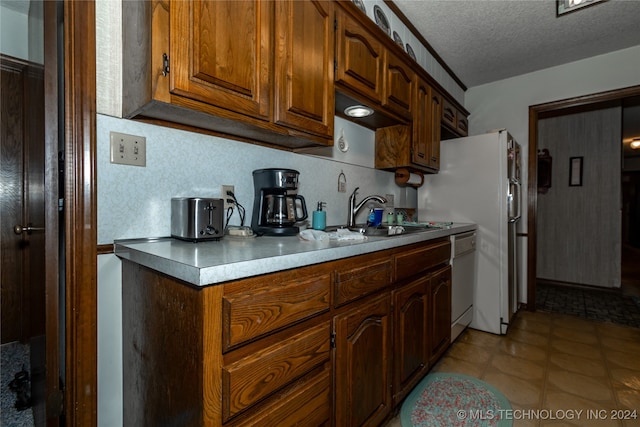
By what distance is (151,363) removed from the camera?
0.91 metres

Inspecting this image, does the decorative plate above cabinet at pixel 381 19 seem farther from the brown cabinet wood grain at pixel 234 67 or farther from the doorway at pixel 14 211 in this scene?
the doorway at pixel 14 211

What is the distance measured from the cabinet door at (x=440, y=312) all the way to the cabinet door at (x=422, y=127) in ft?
2.92

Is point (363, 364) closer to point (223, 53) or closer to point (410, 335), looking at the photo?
point (410, 335)

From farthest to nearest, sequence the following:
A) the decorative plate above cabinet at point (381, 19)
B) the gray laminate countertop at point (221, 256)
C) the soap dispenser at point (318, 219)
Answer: the decorative plate above cabinet at point (381, 19), the soap dispenser at point (318, 219), the gray laminate countertop at point (221, 256)

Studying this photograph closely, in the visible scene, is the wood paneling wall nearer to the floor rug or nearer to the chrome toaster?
the floor rug

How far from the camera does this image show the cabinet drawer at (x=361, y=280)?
1.06m

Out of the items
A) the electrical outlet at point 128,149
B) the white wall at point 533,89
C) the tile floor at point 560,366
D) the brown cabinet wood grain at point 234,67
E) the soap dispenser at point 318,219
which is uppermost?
the white wall at point 533,89

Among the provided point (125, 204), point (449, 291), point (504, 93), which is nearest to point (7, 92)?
point (125, 204)

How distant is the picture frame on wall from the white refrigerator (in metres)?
2.09

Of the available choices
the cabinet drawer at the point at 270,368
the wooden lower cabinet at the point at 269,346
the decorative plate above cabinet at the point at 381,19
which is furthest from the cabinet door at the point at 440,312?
the decorative plate above cabinet at the point at 381,19

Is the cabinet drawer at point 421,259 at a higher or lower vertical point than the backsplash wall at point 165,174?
lower

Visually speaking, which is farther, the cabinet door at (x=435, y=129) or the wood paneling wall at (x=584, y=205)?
the wood paneling wall at (x=584, y=205)

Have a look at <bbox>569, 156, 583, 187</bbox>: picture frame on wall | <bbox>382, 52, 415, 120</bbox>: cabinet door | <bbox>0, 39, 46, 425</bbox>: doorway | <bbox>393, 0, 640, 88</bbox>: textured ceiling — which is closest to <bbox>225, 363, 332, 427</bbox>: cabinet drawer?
<bbox>382, 52, 415, 120</bbox>: cabinet door

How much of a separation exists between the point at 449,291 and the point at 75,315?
1965mm
